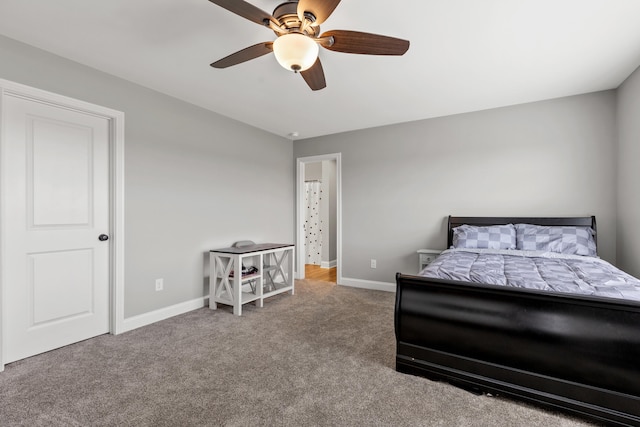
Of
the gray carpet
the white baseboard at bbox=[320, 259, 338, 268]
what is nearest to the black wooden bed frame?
the gray carpet

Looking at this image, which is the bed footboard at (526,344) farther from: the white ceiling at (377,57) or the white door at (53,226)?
the white door at (53,226)

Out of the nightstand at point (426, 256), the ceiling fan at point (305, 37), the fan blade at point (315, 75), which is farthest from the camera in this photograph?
the nightstand at point (426, 256)

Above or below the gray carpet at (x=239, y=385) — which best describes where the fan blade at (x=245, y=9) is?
above

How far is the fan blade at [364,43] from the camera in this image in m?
1.64

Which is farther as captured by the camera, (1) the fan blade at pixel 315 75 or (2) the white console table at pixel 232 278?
(2) the white console table at pixel 232 278

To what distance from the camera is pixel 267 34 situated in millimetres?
2133

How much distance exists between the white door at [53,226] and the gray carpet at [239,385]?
0.74 feet

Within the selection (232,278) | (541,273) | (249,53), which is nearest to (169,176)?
(232,278)

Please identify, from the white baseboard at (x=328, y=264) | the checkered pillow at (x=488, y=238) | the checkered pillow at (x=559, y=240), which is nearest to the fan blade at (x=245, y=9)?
the checkered pillow at (x=488, y=238)

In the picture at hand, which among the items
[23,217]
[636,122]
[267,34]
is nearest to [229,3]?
[267,34]

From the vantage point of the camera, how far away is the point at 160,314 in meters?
3.07

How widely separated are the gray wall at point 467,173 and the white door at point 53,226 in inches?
120

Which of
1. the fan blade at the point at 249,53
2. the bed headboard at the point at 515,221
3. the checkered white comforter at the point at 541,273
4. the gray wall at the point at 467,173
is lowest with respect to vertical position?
the checkered white comforter at the point at 541,273

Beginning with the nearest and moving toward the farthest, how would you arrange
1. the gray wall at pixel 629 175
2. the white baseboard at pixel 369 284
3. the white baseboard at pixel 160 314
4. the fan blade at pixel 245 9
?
the fan blade at pixel 245 9
the gray wall at pixel 629 175
the white baseboard at pixel 160 314
the white baseboard at pixel 369 284
